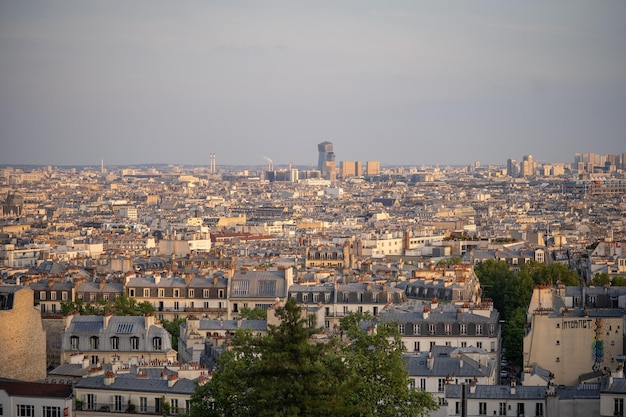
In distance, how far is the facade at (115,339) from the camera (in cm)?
3838

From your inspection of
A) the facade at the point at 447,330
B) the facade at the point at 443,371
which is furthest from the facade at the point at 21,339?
the facade at the point at 447,330

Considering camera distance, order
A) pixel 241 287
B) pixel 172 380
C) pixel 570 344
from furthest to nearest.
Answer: pixel 241 287, pixel 570 344, pixel 172 380

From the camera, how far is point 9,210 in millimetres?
155625

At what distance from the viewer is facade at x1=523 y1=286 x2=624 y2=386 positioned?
36.9 metres

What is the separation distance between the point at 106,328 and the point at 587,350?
13074mm

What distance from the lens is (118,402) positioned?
3005cm

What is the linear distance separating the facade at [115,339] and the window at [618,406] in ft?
44.2

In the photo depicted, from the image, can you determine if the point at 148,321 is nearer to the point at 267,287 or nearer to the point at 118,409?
the point at 118,409

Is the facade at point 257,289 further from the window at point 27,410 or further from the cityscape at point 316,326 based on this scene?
the window at point 27,410

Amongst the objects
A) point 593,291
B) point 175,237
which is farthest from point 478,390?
point 175,237

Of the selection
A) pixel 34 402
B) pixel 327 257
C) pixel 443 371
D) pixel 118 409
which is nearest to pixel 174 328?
pixel 443 371

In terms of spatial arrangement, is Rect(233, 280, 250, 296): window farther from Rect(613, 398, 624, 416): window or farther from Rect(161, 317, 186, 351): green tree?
Rect(613, 398, 624, 416): window

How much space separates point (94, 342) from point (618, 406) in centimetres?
1589

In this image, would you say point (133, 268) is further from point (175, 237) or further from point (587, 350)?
point (175, 237)
